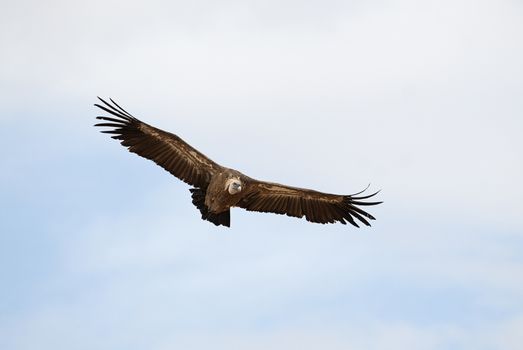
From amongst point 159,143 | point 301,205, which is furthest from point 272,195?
point 159,143

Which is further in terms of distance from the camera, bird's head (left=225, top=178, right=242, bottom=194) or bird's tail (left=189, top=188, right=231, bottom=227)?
bird's tail (left=189, top=188, right=231, bottom=227)

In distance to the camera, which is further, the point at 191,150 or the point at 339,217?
the point at 339,217

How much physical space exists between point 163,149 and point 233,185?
2019 mm

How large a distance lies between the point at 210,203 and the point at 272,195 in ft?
6.43

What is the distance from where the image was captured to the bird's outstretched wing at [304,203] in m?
29.7

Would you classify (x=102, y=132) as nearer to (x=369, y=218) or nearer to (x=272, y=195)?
(x=272, y=195)

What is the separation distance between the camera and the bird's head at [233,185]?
28.2 m

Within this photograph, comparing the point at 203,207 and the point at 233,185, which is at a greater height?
the point at 233,185

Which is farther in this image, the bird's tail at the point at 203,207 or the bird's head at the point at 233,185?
the bird's tail at the point at 203,207

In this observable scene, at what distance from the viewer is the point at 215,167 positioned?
28.8 metres

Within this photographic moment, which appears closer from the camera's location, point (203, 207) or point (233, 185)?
point (233, 185)

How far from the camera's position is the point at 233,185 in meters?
28.2

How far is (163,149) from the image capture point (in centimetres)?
2881

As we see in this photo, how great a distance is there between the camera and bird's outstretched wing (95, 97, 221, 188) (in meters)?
28.5
